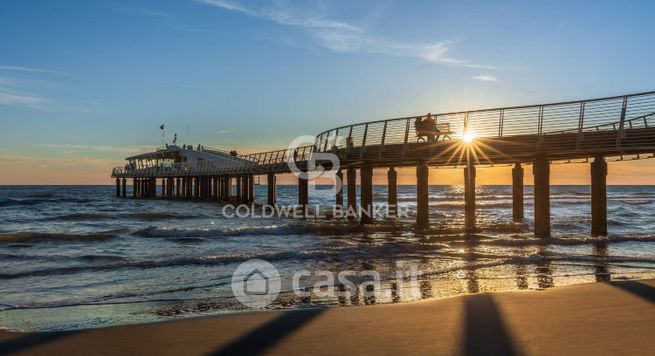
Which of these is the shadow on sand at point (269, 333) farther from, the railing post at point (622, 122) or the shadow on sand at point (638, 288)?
the railing post at point (622, 122)

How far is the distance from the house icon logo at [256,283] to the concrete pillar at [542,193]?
8766 mm

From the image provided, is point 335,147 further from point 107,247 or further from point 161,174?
point 161,174

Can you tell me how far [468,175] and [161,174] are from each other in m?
50.4

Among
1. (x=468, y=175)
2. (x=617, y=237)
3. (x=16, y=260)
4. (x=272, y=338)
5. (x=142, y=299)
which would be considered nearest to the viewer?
(x=272, y=338)

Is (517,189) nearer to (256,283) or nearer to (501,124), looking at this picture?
(501,124)

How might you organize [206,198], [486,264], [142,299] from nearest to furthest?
[142,299]
[486,264]
[206,198]

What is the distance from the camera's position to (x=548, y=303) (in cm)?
727

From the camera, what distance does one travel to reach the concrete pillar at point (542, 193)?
1747 centimetres

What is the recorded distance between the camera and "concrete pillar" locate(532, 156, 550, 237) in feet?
57.3

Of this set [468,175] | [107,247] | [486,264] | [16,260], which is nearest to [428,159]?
[468,175]

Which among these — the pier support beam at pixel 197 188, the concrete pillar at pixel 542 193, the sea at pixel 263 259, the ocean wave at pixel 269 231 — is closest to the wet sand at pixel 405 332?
the sea at pixel 263 259

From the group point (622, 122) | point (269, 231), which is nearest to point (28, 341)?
point (622, 122)

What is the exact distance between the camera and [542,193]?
1752 centimetres

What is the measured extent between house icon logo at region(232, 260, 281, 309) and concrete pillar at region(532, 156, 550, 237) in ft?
28.8
